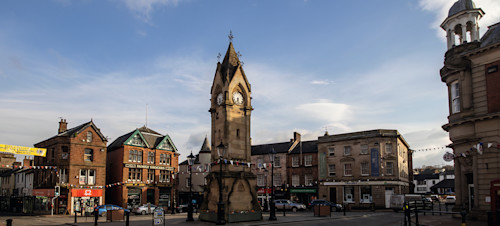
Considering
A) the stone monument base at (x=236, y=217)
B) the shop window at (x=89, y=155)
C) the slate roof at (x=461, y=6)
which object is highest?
the slate roof at (x=461, y=6)

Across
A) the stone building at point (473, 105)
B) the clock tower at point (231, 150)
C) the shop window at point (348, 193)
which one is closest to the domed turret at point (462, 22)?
the stone building at point (473, 105)

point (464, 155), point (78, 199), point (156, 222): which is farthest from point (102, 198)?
point (464, 155)

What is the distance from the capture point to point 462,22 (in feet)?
82.4

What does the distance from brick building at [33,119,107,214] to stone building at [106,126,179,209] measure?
2.51 metres

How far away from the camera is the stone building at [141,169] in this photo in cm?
4688

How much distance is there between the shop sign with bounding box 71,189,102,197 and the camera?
41906 millimetres

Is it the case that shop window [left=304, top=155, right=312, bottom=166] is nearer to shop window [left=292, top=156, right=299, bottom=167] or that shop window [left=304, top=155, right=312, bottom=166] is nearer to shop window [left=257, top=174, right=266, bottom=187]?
shop window [left=292, top=156, right=299, bottom=167]

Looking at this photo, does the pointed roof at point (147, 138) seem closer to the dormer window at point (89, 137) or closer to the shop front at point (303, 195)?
the dormer window at point (89, 137)

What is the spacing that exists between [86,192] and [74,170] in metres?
2.80

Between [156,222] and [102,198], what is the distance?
29.4m

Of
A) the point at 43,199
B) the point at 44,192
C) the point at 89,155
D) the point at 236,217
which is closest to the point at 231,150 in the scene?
the point at 236,217

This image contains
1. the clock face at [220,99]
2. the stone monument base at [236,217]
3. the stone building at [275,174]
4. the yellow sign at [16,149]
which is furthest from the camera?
the stone building at [275,174]

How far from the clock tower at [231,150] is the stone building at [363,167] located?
2244cm

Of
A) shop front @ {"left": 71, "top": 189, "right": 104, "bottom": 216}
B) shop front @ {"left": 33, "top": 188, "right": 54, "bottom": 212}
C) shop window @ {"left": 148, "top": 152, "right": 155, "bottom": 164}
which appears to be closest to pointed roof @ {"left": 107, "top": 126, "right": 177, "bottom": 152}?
shop window @ {"left": 148, "top": 152, "right": 155, "bottom": 164}
